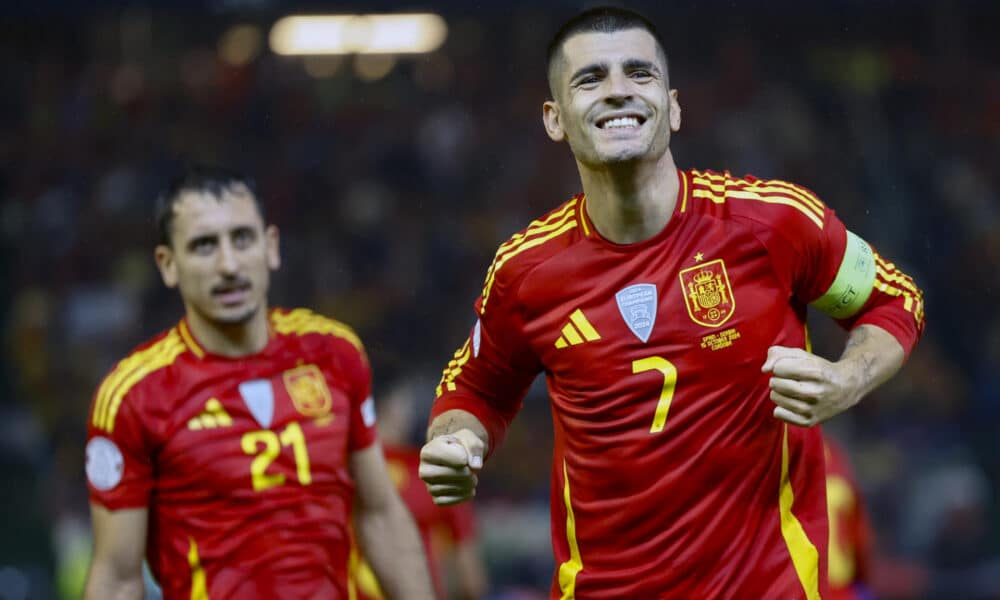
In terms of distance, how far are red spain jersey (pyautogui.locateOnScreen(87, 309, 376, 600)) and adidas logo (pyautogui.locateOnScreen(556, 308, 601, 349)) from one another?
118 cm

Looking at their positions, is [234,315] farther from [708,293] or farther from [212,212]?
[708,293]

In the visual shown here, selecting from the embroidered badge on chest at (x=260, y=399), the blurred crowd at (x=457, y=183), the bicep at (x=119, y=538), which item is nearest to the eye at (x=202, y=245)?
the embroidered badge on chest at (x=260, y=399)

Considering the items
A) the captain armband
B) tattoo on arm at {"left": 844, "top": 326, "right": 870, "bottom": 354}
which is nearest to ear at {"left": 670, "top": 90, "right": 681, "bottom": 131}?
the captain armband

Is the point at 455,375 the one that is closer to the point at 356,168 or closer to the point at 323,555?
the point at 323,555

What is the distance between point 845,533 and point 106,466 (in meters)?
2.76

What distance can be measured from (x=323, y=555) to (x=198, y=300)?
0.84m

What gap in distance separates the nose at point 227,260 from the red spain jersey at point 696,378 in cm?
121

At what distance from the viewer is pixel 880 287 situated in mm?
3439

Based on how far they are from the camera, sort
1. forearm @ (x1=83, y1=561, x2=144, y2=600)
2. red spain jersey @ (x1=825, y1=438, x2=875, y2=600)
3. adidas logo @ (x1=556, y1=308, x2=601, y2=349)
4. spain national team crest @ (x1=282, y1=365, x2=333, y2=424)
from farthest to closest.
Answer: red spain jersey @ (x1=825, y1=438, x2=875, y2=600)
spain national team crest @ (x1=282, y1=365, x2=333, y2=424)
forearm @ (x1=83, y1=561, x2=144, y2=600)
adidas logo @ (x1=556, y1=308, x2=601, y2=349)

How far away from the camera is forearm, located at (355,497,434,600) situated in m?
4.52

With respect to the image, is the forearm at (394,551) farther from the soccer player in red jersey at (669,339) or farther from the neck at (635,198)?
the neck at (635,198)

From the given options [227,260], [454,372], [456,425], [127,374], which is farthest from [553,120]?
[127,374]

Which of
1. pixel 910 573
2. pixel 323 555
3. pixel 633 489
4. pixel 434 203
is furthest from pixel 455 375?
pixel 434 203

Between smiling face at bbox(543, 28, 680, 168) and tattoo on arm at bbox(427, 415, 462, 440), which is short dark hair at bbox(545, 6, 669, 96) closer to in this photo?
smiling face at bbox(543, 28, 680, 168)
